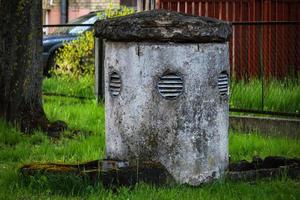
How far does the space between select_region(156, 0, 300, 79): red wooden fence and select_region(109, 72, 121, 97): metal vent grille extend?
445cm

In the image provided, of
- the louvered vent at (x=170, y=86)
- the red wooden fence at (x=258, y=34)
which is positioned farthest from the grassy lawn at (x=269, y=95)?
the louvered vent at (x=170, y=86)

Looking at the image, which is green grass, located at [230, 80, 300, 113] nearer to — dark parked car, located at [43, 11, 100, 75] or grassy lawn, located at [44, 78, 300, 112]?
grassy lawn, located at [44, 78, 300, 112]

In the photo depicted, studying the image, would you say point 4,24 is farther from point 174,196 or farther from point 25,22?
point 174,196

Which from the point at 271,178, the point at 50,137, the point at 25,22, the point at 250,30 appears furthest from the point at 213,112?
the point at 250,30

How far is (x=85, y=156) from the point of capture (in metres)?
8.09

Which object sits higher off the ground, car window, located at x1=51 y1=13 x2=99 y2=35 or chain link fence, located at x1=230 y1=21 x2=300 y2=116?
car window, located at x1=51 y1=13 x2=99 y2=35

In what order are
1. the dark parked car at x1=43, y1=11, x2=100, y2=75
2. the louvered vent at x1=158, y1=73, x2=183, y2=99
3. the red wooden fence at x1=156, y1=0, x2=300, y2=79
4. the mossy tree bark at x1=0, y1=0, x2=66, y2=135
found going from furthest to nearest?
the dark parked car at x1=43, y1=11, x2=100, y2=75 → the red wooden fence at x1=156, y1=0, x2=300, y2=79 → the mossy tree bark at x1=0, y1=0, x2=66, y2=135 → the louvered vent at x1=158, y1=73, x2=183, y2=99

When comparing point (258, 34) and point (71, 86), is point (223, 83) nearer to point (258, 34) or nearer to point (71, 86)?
point (258, 34)

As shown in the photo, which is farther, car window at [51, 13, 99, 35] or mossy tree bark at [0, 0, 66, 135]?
car window at [51, 13, 99, 35]

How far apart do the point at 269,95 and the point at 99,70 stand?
3.11 m

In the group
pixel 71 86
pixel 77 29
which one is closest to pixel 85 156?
pixel 71 86

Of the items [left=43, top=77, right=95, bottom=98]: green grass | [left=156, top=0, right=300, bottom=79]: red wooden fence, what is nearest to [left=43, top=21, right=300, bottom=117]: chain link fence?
[left=156, top=0, right=300, bottom=79]: red wooden fence

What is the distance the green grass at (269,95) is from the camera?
10.5m

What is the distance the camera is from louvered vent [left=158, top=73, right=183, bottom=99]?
6375 mm
